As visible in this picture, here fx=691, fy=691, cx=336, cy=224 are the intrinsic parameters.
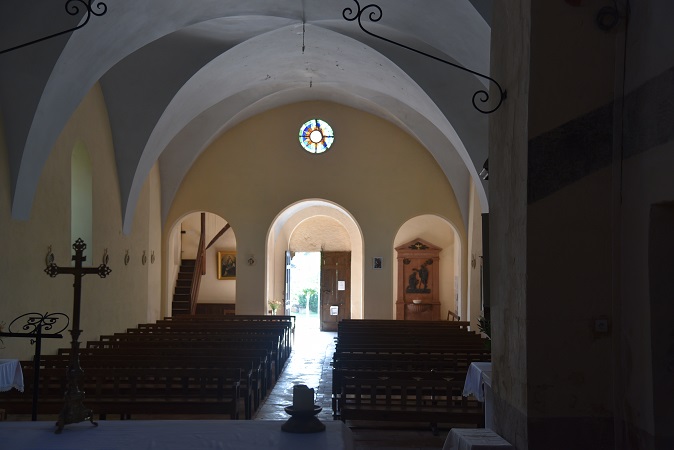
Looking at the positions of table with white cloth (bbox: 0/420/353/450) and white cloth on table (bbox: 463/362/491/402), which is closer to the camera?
table with white cloth (bbox: 0/420/353/450)

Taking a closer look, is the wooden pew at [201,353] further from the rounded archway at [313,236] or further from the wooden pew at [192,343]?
the rounded archway at [313,236]

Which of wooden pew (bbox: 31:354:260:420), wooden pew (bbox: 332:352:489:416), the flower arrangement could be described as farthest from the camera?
the flower arrangement

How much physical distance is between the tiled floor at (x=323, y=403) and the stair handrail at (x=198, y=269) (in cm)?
326

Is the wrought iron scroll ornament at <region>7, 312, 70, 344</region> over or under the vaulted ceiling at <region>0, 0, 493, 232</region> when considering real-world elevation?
under

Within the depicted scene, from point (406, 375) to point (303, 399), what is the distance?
4295 mm

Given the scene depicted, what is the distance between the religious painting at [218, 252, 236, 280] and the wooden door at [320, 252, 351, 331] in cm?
289

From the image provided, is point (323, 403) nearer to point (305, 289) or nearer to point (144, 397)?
point (144, 397)

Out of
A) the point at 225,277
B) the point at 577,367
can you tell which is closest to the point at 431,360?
the point at 577,367

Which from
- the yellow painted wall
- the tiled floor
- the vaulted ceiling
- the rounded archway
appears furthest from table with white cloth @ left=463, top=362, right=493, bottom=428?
the rounded archway

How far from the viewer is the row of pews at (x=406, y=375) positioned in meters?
7.13

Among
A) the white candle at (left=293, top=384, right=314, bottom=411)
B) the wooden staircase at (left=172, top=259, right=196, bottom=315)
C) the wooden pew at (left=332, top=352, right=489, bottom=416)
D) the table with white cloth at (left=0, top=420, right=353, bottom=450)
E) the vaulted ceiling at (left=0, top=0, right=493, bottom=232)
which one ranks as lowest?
the wooden pew at (left=332, top=352, right=489, bottom=416)

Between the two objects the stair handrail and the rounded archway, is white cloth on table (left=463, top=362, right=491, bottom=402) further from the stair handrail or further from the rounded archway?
the rounded archway

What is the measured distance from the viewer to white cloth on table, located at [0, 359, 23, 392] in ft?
22.0

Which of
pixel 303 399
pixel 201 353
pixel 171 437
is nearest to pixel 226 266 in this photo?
pixel 201 353
